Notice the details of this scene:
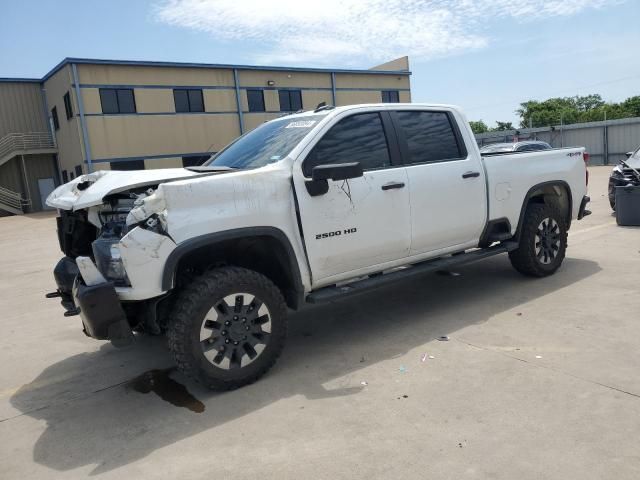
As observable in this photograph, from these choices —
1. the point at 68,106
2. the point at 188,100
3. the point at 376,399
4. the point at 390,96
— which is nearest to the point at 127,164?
the point at 68,106

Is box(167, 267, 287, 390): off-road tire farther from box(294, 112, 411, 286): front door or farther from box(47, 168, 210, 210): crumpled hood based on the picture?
box(47, 168, 210, 210): crumpled hood

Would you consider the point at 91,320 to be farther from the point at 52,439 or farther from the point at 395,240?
the point at 395,240

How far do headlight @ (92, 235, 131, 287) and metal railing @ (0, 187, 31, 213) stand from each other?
29715 mm

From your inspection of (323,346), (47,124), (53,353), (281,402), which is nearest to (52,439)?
(281,402)

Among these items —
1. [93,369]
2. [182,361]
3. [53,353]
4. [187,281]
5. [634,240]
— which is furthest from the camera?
[634,240]

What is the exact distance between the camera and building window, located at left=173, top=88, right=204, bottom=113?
27.6m

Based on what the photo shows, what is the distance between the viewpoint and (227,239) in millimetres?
3688

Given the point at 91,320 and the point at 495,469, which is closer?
the point at 495,469

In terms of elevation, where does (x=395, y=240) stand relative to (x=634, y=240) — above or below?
above

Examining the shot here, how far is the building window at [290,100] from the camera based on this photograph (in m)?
30.9

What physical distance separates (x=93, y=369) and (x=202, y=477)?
2.20 metres

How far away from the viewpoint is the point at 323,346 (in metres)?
4.65

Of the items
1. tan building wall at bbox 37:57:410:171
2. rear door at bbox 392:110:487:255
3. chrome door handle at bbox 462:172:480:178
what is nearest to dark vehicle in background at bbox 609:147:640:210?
rear door at bbox 392:110:487:255

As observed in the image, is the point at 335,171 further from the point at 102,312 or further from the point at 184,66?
the point at 184,66
